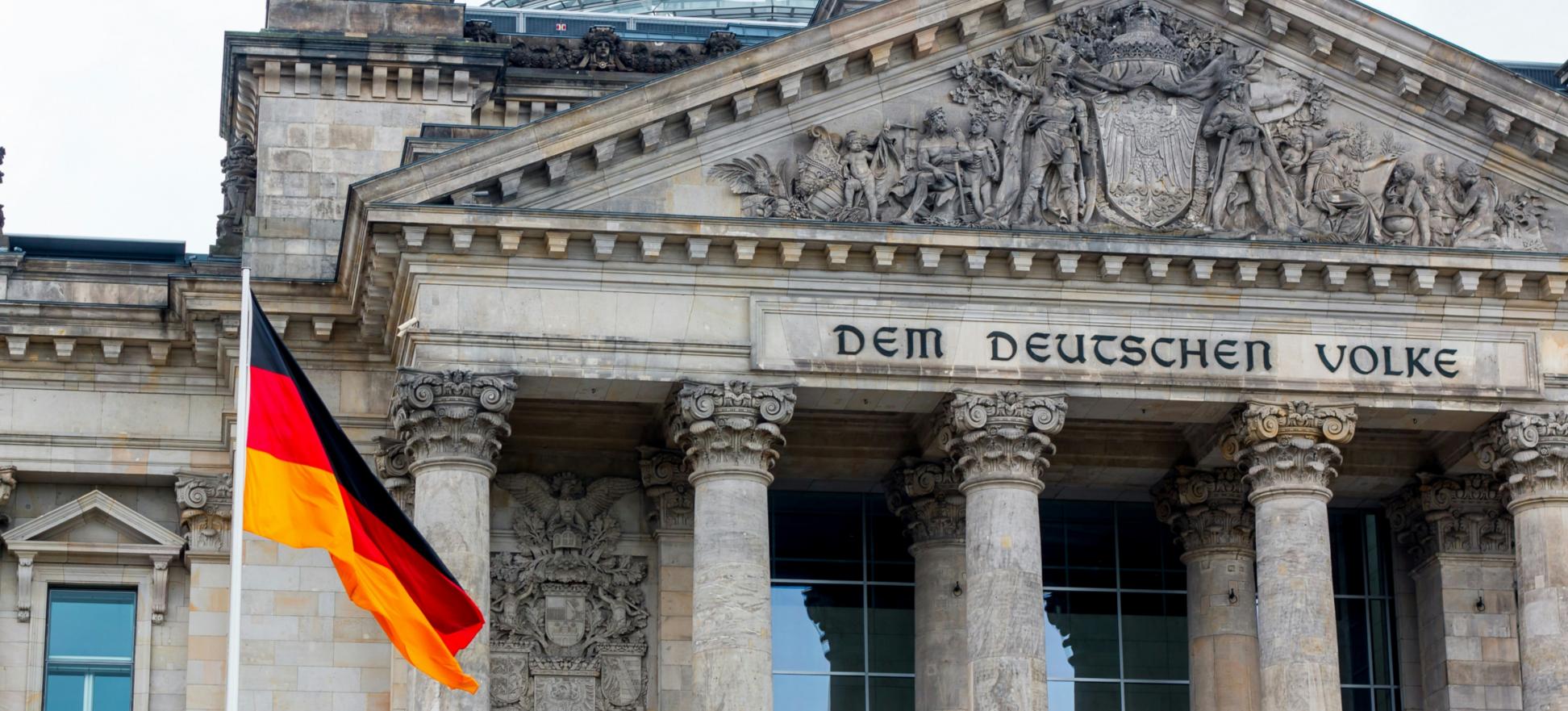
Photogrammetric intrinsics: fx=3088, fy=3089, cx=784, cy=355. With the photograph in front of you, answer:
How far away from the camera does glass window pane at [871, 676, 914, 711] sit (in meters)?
45.4

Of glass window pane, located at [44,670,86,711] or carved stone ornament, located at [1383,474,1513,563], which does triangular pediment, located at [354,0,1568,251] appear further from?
glass window pane, located at [44,670,86,711]

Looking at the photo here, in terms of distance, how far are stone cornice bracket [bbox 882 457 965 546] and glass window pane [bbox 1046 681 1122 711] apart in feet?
11.3

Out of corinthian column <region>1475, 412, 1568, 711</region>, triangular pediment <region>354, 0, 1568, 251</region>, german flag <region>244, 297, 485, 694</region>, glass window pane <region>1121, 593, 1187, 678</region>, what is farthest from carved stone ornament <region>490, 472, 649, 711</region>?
corinthian column <region>1475, 412, 1568, 711</region>

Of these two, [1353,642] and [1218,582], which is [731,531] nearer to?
[1218,582]

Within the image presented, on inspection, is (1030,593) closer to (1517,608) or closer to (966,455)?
(966,455)

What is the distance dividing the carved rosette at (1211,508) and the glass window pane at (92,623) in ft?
49.7

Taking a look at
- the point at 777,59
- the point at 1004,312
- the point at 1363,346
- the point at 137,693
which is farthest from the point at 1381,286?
the point at 137,693

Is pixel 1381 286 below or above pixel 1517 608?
above

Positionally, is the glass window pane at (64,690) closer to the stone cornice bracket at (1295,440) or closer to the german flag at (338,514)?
the german flag at (338,514)

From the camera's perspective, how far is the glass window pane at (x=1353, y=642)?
46688 mm

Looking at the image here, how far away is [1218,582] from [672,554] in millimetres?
8065

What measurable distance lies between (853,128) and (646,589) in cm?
719

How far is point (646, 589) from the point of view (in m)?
43.5

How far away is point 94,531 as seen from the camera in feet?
143
